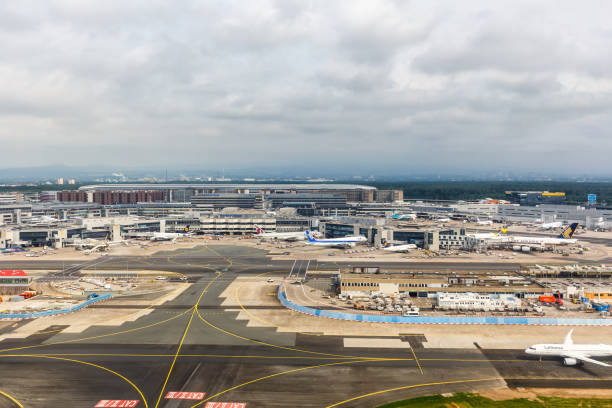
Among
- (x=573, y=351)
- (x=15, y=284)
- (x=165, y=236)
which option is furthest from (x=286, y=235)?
(x=573, y=351)

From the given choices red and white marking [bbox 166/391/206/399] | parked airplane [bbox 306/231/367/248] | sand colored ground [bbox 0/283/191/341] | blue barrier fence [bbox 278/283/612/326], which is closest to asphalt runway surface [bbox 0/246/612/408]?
red and white marking [bbox 166/391/206/399]

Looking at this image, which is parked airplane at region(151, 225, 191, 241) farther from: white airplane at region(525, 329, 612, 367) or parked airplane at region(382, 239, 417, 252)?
white airplane at region(525, 329, 612, 367)

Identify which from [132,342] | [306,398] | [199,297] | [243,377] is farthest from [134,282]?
[306,398]

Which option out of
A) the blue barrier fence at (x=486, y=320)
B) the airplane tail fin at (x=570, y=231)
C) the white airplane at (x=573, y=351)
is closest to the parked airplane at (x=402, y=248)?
the airplane tail fin at (x=570, y=231)

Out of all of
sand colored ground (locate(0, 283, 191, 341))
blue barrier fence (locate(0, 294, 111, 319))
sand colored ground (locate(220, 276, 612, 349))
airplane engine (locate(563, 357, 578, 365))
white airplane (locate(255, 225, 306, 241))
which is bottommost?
sand colored ground (locate(0, 283, 191, 341))

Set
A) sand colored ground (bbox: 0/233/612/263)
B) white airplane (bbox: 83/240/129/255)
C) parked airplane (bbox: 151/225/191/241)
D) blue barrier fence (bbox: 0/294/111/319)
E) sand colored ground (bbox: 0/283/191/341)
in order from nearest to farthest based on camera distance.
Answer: sand colored ground (bbox: 0/283/191/341)
blue barrier fence (bbox: 0/294/111/319)
sand colored ground (bbox: 0/233/612/263)
white airplane (bbox: 83/240/129/255)
parked airplane (bbox: 151/225/191/241)

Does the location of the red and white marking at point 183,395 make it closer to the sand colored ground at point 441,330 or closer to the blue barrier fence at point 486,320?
the sand colored ground at point 441,330

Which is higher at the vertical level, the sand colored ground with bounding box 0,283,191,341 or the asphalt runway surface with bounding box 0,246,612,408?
the asphalt runway surface with bounding box 0,246,612,408

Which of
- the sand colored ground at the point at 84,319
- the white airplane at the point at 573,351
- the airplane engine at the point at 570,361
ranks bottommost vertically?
the sand colored ground at the point at 84,319
